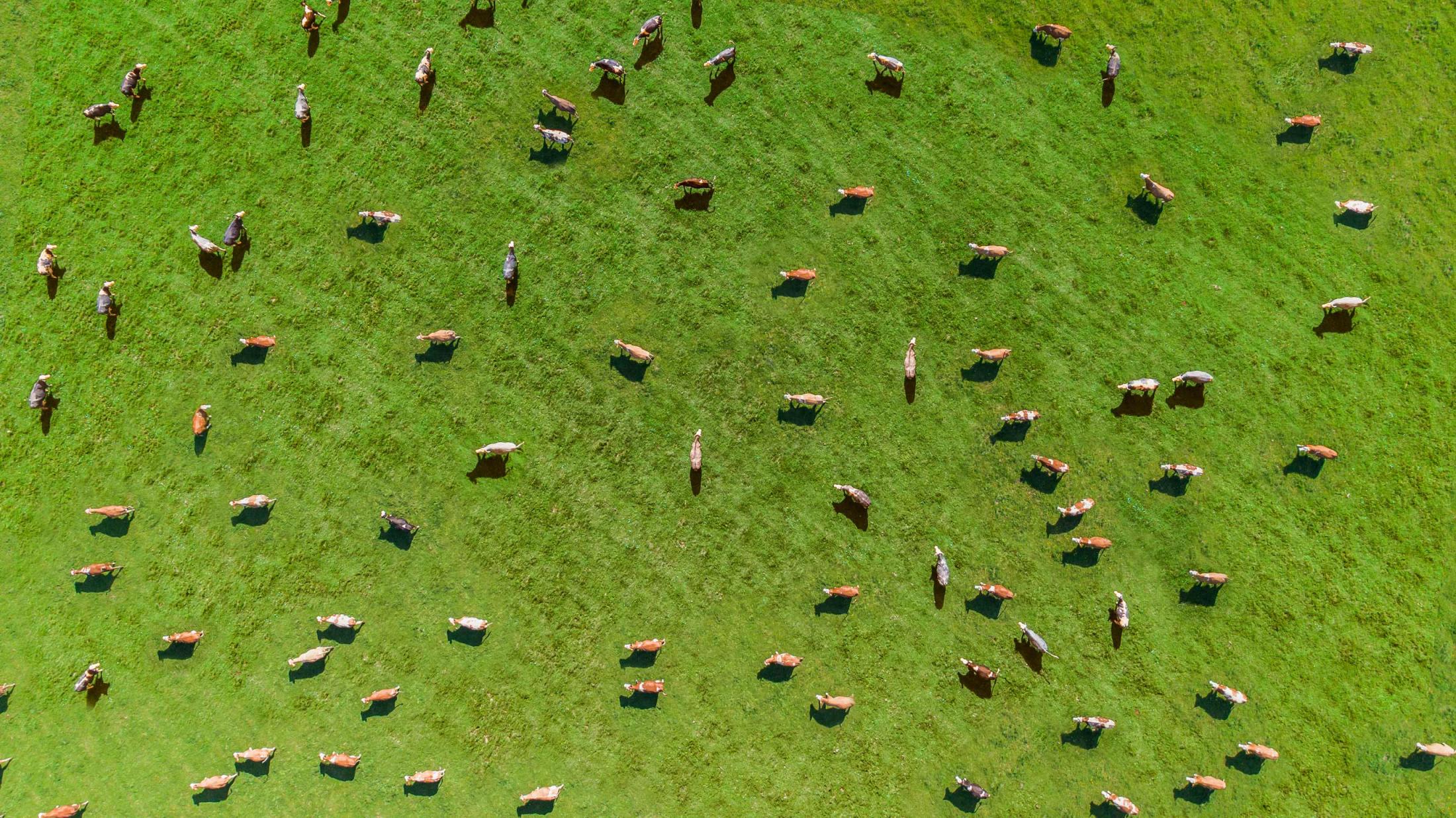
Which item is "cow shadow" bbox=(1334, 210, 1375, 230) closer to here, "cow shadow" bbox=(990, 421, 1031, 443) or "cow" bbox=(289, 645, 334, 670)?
"cow shadow" bbox=(990, 421, 1031, 443)

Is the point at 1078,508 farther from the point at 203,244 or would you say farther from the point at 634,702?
the point at 203,244

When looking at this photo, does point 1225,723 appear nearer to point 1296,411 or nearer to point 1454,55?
point 1296,411

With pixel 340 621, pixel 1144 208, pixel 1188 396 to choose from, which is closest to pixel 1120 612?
pixel 1188 396

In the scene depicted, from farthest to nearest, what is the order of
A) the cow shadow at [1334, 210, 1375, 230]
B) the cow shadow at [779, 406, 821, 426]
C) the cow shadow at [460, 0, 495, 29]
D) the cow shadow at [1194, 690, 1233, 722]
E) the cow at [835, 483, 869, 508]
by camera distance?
the cow shadow at [1334, 210, 1375, 230] → the cow shadow at [460, 0, 495, 29] → the cow shadow at [779, 406, 821, 426] → the cow shadow at [1194, 690, 1233, 722] → the cow at [835, 483, 869, 508]

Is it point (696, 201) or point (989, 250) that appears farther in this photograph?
point (696, 201)

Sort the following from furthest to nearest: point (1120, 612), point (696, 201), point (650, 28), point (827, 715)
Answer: point (696, 201) < point (650, 28) < point (827, 715) < point (1120, 612)

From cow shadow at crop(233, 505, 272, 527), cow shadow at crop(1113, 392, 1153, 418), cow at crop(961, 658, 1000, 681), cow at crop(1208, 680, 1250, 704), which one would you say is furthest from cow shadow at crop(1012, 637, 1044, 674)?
cow shadow at crop(233, 505, 272, 527)
